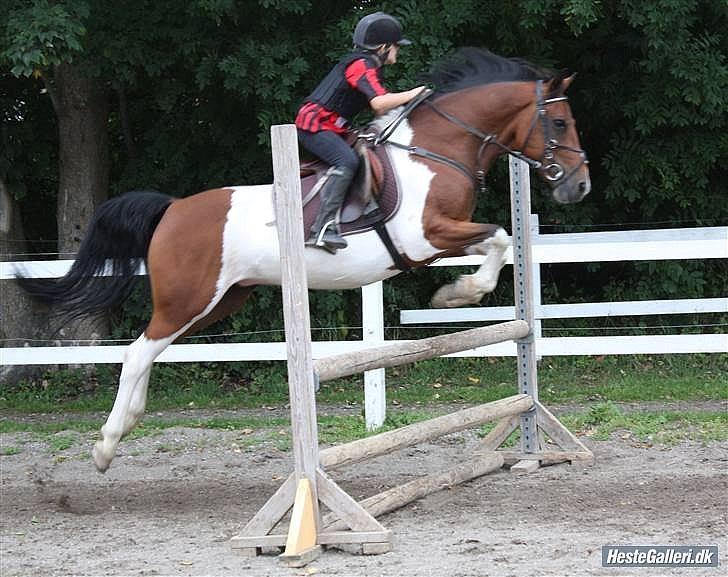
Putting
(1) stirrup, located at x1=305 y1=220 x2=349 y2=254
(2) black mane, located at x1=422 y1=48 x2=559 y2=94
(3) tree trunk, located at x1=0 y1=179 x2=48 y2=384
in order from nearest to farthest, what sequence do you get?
1. (1) stirrup, located at x1=305 y1=220 x2=349 y2=254
2. (2) black mane, located at x1=422 y1=48 x2=559 y2=94
3. (3) tree trunk, located at x1=0 y1=179 x2=48 y2=384

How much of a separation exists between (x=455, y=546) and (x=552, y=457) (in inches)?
82.5

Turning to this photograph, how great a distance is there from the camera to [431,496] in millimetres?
5707

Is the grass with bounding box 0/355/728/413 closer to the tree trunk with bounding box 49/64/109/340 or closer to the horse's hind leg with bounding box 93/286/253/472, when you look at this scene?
the tree trunk with bounding box 49/64/109/340

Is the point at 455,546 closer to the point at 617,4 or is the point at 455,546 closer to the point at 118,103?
the point at 617,4


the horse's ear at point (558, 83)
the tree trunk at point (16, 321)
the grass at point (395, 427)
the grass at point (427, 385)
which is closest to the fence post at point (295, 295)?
the horse's ear at point (558, 83)

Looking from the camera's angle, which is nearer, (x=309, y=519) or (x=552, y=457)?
(x=309, y=519)

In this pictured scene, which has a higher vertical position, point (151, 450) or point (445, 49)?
point (445, 49)

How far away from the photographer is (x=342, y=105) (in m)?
5.54

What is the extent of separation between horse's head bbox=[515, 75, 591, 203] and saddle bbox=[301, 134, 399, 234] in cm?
86

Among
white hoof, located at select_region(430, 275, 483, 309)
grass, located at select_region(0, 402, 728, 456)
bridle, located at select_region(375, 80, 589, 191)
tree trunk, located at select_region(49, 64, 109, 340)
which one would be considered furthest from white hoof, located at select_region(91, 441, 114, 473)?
tree trunk, located at select_region(49, 64, 109, 340)

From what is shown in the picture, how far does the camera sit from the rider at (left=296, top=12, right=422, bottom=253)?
5348 millimetres

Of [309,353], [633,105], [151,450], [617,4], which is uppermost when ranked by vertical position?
[617,4]

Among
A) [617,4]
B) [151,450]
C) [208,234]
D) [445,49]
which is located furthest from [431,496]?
[617,4]

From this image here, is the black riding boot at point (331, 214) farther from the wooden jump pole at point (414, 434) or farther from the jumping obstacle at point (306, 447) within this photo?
the wooden jump pole at point (414, 434)
